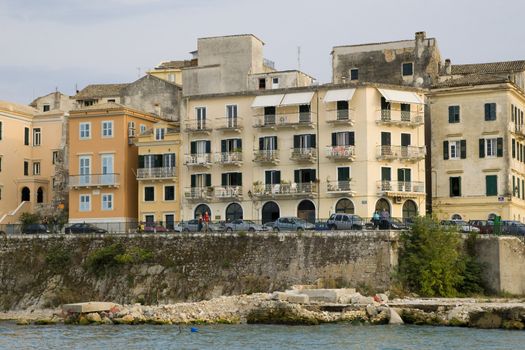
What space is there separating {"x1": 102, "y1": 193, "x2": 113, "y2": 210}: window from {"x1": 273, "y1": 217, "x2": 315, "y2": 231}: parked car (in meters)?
17.4

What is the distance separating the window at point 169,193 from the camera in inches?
3339

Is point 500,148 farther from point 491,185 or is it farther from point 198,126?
point 198,126

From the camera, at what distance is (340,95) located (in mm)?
79375

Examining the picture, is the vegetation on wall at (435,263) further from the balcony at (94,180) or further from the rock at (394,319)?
the balcony at (94,180)

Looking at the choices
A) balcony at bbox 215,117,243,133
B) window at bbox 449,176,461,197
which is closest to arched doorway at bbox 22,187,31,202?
balcony at bbox 215,117,243,133

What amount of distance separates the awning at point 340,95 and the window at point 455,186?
938 cm

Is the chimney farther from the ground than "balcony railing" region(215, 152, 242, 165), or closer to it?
farther from the ground

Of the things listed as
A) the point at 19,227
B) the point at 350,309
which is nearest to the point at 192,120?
the point at 19,227

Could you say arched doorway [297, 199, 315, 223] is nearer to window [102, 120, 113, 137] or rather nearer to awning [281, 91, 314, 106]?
awning [281, 91, 314, 106]

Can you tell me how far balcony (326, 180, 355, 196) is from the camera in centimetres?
7850

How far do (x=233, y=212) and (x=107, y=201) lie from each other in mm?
10188

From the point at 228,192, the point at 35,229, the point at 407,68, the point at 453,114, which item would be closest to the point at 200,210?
the point at 228,192

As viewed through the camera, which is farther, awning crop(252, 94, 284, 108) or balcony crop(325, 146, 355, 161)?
awning crop(252, 94, 284, 108)

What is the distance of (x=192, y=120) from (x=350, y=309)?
28461 mm
